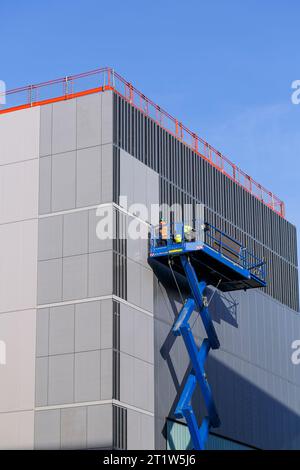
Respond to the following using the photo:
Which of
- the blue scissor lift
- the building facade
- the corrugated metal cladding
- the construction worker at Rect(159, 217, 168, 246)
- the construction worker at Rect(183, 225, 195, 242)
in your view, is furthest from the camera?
the corrugated metal cladding

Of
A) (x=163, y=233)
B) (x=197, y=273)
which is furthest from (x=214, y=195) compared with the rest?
(x=163, y=233)

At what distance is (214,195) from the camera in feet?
248

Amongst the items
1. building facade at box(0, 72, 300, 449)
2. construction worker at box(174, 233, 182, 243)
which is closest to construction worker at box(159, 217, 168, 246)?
construction worker at box(174, 233, 182, 243)

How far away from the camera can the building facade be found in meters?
60.4

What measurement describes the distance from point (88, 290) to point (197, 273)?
887cm

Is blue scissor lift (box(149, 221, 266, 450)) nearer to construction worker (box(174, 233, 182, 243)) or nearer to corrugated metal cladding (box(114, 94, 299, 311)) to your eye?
construction worker (box(174, 233, 182, 243))

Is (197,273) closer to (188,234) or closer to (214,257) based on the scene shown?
(214,257)

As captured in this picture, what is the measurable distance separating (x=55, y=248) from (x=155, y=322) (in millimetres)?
7382

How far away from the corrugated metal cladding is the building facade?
0.50 feet

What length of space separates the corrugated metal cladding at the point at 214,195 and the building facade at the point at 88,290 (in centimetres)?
15

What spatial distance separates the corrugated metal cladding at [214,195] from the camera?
66.8 metres

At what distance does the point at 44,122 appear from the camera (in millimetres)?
66062
